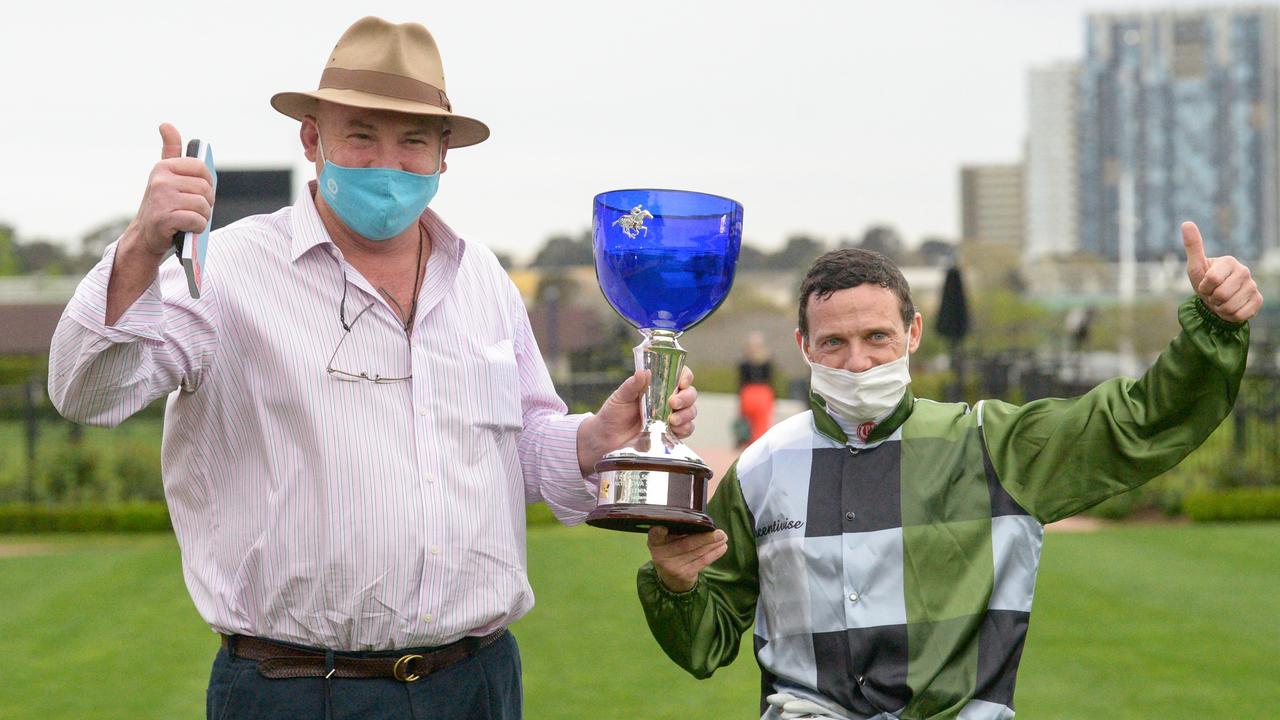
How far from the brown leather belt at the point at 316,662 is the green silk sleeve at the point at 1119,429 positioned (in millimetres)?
1250

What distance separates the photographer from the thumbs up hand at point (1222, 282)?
110 inches

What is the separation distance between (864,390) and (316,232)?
116cm

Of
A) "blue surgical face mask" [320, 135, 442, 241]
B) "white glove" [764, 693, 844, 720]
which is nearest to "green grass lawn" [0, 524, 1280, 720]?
"white glove" [764, 693, 844, 720]

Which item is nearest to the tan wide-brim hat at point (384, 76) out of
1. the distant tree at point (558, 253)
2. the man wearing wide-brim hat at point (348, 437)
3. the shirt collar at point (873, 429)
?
the man wearing wide-brim hat at point (348, 437)

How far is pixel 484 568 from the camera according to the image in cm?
291

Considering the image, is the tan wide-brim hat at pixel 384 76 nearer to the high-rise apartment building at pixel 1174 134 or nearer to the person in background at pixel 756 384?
the person in background at pixel 756 384

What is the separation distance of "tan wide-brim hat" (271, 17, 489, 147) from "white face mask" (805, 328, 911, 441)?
892 mm

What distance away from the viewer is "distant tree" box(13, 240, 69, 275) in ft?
172

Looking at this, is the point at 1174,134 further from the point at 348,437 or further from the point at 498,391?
the point at 348,437

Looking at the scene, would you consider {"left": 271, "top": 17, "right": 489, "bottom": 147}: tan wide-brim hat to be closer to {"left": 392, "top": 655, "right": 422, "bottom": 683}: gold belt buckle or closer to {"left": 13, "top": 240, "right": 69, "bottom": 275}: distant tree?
{"left": 392, "top": 655, "right": 422, "bottom": 683}: gold belt buckle

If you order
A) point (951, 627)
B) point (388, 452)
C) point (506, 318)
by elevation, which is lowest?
point (951, 627)

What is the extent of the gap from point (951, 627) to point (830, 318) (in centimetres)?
68

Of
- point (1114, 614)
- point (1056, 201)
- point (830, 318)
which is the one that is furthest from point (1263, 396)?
point (1056, 201)

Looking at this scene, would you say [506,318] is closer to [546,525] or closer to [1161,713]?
[1161,713]
